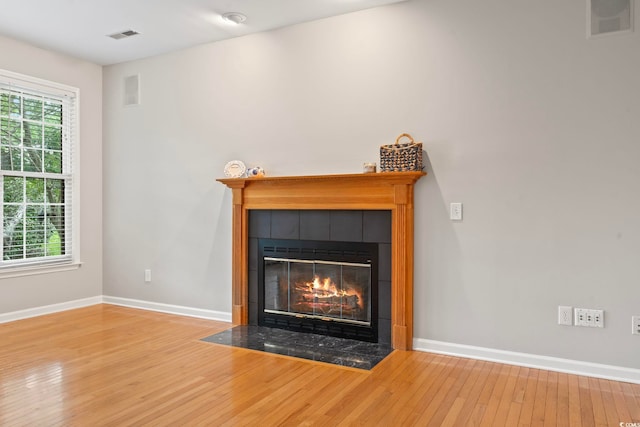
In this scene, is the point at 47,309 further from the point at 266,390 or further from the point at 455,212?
the point at 455,212

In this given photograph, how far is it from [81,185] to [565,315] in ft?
16.0

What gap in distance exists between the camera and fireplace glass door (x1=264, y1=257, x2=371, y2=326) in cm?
381

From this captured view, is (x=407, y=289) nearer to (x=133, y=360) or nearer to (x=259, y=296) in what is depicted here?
(x=259, y=296)

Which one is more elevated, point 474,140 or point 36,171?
point 474,140

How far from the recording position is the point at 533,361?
10.4ft

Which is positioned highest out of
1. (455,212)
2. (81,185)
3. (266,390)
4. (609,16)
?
(609,16)

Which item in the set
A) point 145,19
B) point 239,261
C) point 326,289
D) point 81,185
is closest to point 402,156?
point 326,289

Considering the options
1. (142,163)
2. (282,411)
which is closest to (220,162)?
(142,163)

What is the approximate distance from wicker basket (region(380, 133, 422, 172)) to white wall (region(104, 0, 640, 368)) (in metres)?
0.13

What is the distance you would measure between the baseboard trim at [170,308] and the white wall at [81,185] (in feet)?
0.97

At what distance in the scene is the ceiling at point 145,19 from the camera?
3.67 metres

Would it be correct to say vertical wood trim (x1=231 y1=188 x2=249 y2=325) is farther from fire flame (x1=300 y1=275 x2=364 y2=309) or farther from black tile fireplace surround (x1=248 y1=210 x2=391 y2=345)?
fire flame (x1=300 y1=275 x2=364 y2=309)

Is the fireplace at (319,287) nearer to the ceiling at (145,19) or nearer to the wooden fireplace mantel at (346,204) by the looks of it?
the wooden fireplace mantel at (346,204)

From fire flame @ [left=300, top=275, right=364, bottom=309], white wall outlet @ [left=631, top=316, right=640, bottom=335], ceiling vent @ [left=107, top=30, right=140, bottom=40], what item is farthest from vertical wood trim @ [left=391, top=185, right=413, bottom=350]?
ceiling vent @ [left=107, top=30, right=140, bottom=40]
